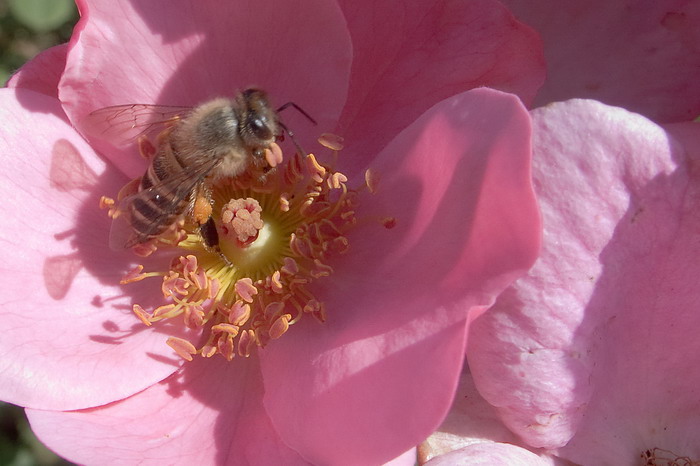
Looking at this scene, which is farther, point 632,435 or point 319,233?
point 319,233

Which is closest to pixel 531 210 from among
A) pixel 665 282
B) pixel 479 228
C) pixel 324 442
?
pixel 479 228

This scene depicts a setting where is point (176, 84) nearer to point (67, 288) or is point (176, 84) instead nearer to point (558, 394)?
point (67, 288)

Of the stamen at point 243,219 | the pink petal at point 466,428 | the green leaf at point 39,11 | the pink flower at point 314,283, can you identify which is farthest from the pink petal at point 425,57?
the green leaf at point 39,11

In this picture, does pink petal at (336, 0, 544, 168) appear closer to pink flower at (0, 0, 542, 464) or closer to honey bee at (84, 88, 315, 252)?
pink flower at (0, 0, 542, 464)

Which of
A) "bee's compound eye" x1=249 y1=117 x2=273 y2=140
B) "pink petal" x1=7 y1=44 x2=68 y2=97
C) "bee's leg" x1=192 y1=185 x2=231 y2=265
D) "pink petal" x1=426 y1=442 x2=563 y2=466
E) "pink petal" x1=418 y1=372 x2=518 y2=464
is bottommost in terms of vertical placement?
"pink petal" x1=418 y1=372 x2=518 y2=464

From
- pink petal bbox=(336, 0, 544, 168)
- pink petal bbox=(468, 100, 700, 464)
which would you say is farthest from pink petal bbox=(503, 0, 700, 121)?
pink petal bbox=(468, 100, 700, 464)

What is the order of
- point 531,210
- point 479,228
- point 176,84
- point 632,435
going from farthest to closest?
point 176,84
point 632,435
point 479,228
point 531,210

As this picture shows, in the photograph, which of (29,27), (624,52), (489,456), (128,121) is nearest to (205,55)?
(128,121)
